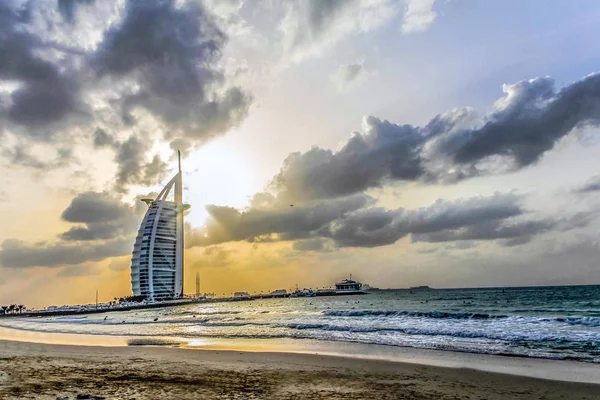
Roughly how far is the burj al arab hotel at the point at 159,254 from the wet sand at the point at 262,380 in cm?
13551

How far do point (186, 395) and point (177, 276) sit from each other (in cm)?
15191

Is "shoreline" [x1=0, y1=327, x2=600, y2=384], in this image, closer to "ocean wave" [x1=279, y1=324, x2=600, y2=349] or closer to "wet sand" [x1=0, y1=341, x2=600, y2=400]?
"wet sand" [x1=0, y1=341, x2=600, y2=400]

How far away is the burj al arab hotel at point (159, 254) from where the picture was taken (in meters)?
147

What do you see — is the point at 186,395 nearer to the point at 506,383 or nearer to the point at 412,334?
the point at 506,383

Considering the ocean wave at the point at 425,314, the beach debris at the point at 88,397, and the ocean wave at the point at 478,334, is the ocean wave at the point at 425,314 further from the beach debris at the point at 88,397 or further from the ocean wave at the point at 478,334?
the beach debris at the point at 88,397

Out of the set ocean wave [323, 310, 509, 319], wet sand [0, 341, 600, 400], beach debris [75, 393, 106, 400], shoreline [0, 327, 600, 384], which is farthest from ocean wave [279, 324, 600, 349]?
beach debris [75, 393, 106, 400]

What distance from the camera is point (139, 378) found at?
44.4ft

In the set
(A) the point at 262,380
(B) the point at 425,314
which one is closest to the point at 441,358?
(A) the point at 262,380

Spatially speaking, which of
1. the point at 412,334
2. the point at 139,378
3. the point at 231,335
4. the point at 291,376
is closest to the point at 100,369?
the point at 139,378

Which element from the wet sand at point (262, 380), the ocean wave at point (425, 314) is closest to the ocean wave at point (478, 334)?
the ocean wave at point (425, 314)

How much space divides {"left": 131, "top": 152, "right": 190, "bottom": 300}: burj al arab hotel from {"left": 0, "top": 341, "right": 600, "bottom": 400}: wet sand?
445ft

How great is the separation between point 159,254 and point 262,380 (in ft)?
473

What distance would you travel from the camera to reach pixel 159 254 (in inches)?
5842

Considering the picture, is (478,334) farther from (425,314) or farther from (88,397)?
(88,397)
